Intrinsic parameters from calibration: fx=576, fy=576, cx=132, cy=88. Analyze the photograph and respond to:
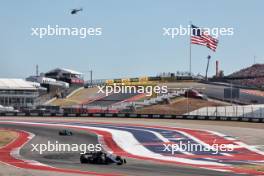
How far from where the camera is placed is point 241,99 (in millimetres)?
90375

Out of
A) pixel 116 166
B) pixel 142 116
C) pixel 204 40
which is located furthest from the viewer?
pixel 142 116

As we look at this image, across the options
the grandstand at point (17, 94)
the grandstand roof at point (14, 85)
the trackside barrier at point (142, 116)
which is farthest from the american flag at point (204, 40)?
the grandstand roof at point (14, 85)

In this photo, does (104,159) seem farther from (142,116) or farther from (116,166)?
(142,116)

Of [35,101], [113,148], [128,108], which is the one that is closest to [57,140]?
[113,148]

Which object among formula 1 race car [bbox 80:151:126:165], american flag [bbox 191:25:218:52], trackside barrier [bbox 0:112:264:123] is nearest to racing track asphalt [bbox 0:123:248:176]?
formula 1 race car [bbox 80:151:126:165]

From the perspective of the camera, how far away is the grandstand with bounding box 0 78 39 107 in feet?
321

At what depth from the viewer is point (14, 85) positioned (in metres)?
101

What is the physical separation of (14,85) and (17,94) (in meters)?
2.96

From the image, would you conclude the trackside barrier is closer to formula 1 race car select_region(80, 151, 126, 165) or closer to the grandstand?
the grandstand

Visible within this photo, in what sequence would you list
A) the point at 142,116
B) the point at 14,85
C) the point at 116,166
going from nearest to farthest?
the point at 116,166
the point at 142,116
the point at 14,85

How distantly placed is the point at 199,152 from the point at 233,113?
3704cm

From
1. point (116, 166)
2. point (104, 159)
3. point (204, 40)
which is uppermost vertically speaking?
point (204, 40)

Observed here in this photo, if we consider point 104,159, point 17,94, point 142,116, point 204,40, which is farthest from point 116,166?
point 17,94

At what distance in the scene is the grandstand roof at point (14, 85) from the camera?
326 ft
